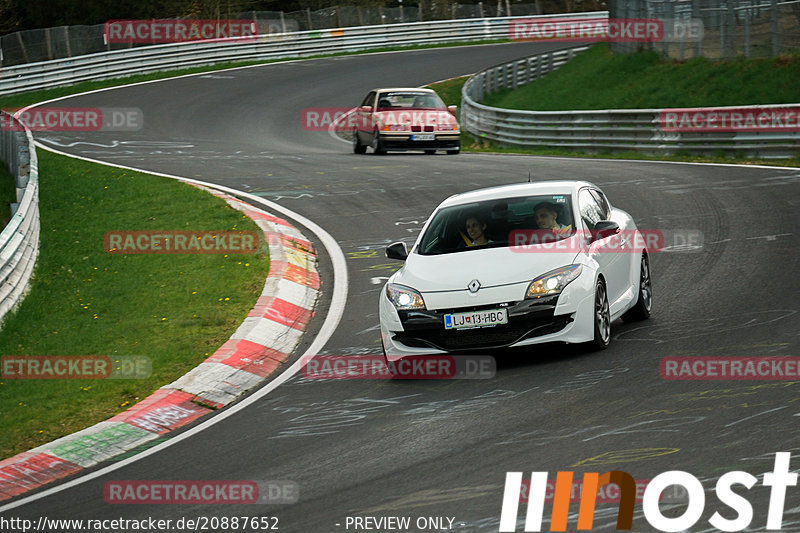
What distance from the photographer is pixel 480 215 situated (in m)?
10.3

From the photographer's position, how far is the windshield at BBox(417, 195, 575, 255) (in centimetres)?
1001

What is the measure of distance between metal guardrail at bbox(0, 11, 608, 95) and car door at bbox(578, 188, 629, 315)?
112ft

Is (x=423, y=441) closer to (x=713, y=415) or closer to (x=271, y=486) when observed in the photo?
(x=271, y=486)

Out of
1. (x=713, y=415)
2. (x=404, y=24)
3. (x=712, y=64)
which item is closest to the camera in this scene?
(x=713, y=415)

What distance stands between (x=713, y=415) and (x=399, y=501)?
7.51 ft

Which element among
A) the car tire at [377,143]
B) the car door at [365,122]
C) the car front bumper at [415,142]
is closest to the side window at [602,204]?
the car front bumper at [415,142]

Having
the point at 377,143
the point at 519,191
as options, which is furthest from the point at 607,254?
the point at 377,143

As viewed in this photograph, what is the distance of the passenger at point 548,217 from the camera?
32.9 ft

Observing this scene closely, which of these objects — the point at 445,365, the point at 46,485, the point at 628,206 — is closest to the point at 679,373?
the point at 445,365

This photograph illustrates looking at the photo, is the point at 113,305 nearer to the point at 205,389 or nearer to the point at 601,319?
the point at 205,389

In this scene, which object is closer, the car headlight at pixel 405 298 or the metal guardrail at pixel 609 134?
the car headlight at pixel 405 298

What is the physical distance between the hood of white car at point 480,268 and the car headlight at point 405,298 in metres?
0.05

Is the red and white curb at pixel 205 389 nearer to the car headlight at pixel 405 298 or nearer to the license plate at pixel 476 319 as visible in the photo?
the car headlight at pixel 405 298

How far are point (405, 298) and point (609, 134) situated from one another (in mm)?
18339
